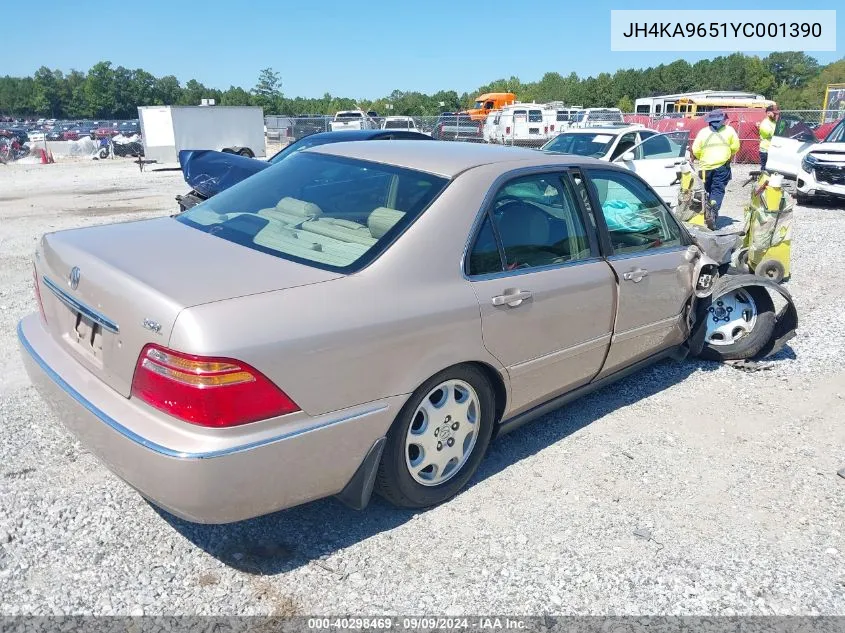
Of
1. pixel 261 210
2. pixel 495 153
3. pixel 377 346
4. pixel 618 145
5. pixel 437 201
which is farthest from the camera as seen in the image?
pixel 618 145

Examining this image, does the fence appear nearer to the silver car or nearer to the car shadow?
the silver car

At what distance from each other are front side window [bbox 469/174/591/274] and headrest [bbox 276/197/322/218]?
807mm

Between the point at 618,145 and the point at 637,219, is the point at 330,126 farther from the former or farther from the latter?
the point at 637,219

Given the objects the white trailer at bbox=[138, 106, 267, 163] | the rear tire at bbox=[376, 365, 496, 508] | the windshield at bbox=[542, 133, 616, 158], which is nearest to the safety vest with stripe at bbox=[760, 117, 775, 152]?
the windshield at bbox=[542, 133, 616, 158]

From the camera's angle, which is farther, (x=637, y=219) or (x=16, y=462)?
(x=637, y=219)

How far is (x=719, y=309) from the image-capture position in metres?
5.07

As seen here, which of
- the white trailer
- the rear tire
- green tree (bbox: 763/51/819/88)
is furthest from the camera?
green tree (bbox: 763/51/819/88)

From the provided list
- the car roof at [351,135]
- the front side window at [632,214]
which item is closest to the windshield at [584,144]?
the car roof at [351,135]

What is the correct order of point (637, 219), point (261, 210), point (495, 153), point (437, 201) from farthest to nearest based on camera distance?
point (637, 219) → point (495, 153) → point (261, 210) → point (437, 201)

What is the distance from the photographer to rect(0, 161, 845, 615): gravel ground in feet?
8.56

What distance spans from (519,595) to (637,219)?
8.03 feet

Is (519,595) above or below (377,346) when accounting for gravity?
below

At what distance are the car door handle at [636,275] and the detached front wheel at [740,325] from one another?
56.0 inches

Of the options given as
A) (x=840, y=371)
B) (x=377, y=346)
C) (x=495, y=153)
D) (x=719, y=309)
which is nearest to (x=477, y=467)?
(x=377, y=346)
